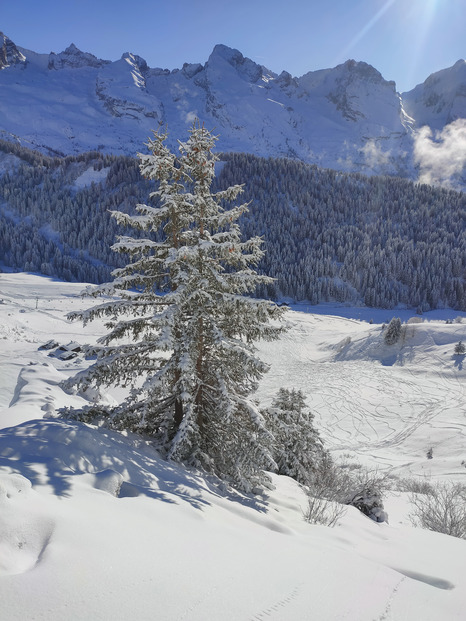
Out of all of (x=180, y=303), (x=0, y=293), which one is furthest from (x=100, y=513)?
(x=0, y=293)

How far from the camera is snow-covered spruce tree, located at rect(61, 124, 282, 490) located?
740cm

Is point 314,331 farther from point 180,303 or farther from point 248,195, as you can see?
point 248,195

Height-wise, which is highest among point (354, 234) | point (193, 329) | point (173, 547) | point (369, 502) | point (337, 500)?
point (354, 234)

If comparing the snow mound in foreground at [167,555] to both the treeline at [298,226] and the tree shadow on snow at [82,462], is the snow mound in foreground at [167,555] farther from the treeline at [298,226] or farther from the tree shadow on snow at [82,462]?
the treeline at [298,226]

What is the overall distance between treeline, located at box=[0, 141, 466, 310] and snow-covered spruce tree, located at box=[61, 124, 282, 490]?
3257 inches

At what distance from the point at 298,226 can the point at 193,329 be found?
412ft

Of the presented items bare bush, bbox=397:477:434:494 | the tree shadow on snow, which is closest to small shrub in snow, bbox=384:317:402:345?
bare bush, bbox=397:477:434:494

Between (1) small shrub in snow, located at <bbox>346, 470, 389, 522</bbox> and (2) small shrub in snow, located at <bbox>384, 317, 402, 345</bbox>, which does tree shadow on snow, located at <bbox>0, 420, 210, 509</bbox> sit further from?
(2) small shrub in snow, located at <bbox>384, 317, 402, 345</bbox>

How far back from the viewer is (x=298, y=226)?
127m

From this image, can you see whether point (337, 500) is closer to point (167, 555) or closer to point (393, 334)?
point (167, 555)

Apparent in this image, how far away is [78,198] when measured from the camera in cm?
14188

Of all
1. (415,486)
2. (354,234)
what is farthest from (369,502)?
(354,234)

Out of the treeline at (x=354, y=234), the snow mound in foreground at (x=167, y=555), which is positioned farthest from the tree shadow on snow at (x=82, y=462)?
the treeline at (x=354, y=234)

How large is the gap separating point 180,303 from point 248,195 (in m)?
141
